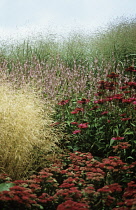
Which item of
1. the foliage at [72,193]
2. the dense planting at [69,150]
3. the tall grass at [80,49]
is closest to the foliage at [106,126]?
the dense planting at [69,150]

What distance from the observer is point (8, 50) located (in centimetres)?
874

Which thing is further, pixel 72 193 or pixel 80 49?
pixel 80 49

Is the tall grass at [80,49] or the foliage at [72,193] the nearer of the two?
the foliage at [72,193]

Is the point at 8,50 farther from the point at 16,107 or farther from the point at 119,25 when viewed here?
the point at 16,107

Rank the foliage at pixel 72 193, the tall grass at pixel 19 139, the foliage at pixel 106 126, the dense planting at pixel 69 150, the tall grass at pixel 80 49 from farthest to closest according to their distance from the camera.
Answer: the tall grass at pixel 80 49, the foliage at pixel 106 126, the tall grass at pixel 19 139, the dense planting at pixel 69 150, the foliage at pixel 72 193

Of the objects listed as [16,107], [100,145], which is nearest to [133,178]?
[100,145]

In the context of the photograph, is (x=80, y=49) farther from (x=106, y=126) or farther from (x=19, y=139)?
(x=19, y=139)

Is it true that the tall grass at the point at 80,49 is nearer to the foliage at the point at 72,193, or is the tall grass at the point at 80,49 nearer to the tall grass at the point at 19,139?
the tall grass at the point at 19,139

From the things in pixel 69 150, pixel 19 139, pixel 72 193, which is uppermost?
pixel 19 139

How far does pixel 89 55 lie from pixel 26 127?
15.5 feet

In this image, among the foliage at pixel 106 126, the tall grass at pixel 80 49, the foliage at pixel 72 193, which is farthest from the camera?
the tall grass at pixel 80 49

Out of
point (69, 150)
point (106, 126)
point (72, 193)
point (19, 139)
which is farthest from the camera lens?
point (69, 150)

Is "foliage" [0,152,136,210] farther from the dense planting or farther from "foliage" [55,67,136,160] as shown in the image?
"foliage" [55,67,136,160]

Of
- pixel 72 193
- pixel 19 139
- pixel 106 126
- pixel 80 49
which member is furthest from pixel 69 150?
pixel 80 49
